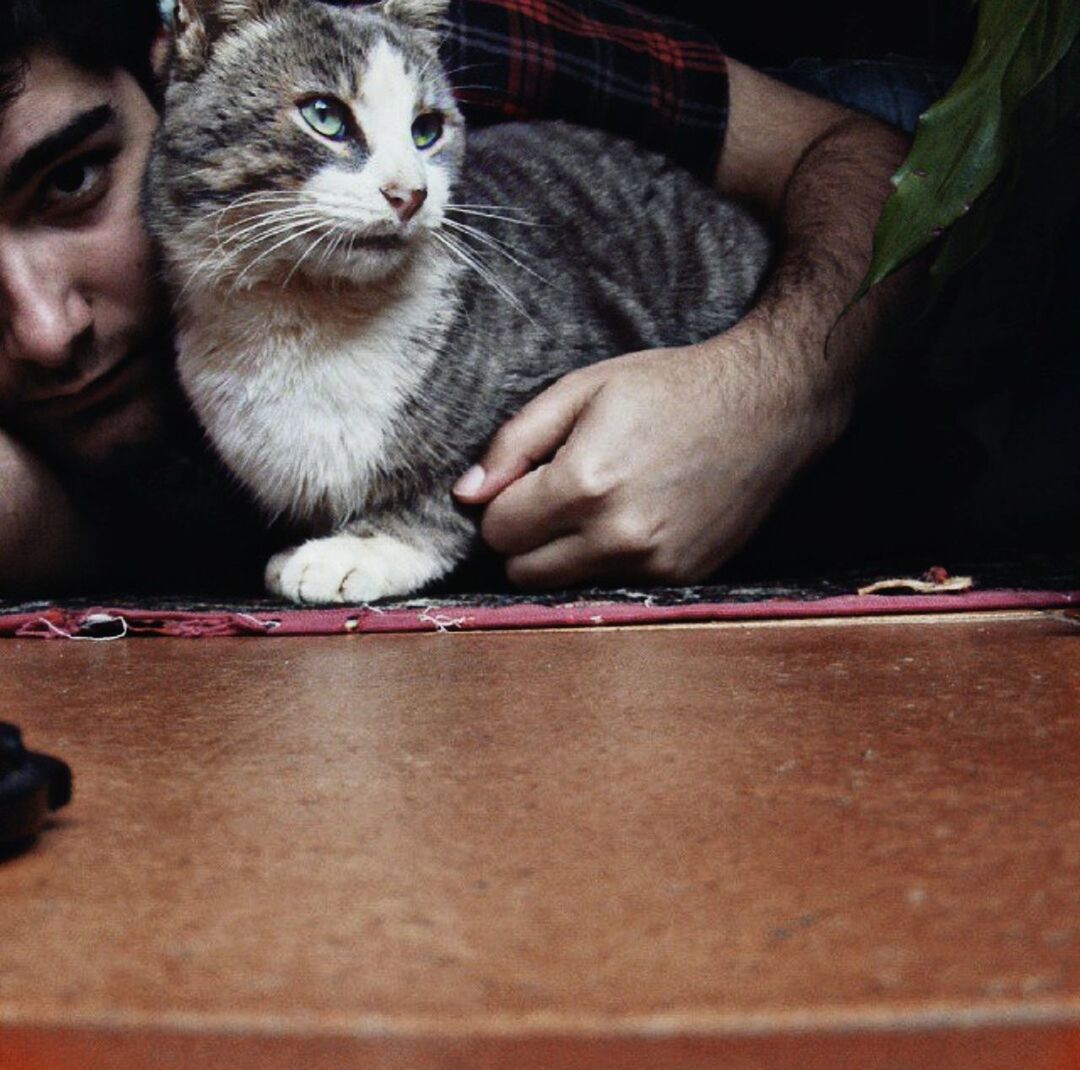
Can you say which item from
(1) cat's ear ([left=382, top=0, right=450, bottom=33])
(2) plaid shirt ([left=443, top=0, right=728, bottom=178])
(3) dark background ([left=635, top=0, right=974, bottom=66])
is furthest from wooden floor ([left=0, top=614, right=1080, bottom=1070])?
(3) dark background ([left=635, top=0, right=974, bottom=66])

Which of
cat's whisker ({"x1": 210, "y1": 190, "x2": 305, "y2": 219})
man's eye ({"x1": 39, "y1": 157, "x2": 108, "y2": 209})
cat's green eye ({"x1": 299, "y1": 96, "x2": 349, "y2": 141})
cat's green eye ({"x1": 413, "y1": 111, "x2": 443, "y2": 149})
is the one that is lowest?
man's eye ({"x1": 39, "y1": 157, "x2": 108, "y2": 209})

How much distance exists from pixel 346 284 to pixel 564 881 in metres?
0.88

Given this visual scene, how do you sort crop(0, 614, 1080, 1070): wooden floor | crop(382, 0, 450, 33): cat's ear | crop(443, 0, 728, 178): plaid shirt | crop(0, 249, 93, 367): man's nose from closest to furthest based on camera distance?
crop(0, 614, 1080, 1070): wooden floor → crop(0, 249, 93, 367): man's nose → crop(382, 0, 450, 33): cat's ear → crop(443, 0, 728, 178): plaid shirt

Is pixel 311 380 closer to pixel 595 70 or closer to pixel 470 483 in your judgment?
pixel 470 483

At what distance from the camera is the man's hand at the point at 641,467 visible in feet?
3.48

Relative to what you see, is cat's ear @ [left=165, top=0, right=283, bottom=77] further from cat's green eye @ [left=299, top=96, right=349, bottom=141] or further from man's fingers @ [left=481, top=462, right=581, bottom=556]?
man's fingers @ [left=481, top=462, right=581, bottom=556]

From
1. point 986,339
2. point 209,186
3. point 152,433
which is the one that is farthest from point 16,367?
point 986,339

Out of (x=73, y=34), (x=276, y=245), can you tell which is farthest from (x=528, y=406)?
(x=73, y=34)

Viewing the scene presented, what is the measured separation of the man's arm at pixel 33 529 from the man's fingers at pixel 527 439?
0.49 meters

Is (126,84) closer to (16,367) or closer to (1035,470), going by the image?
(16,367)

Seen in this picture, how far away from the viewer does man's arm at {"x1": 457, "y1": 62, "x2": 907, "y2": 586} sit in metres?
1.07

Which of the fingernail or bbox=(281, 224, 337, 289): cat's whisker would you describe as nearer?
bbox=(281, 224, 337, 289): cat's whisker

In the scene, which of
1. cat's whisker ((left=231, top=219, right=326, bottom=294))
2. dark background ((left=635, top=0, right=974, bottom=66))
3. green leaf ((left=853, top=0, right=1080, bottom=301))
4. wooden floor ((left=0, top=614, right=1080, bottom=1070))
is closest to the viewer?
wooden floor ((left=0, top=614, right=1080, bottom=1070))

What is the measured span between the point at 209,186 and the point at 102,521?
1.63ft
